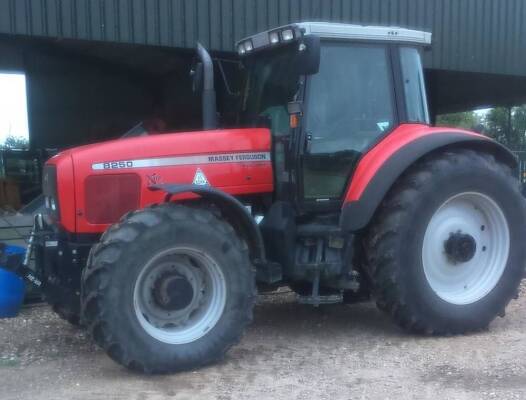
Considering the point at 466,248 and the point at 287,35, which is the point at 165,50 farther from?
the point at 466,248

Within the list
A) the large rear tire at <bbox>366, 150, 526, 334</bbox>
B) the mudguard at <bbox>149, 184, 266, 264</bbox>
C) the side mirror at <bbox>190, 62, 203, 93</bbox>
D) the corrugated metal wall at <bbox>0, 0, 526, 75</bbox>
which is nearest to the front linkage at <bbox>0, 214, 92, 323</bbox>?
the mudguard at <bbox>149, 184, 266, 264</bbox>

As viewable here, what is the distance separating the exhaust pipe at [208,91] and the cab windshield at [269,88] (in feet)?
1.13

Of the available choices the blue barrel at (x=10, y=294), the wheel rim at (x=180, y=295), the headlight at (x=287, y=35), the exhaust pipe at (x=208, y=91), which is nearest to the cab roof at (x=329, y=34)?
the headlight at (x=287, y=35)

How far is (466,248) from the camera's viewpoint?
6160 mm

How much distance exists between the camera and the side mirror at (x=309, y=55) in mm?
5402

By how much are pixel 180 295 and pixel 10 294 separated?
237 cm

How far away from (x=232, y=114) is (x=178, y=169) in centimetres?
115

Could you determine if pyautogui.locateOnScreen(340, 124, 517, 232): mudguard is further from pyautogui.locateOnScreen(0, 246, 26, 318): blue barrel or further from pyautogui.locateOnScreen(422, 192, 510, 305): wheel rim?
pyautogui.locateOnScreen(0, 246, 26, 318): blue barrel

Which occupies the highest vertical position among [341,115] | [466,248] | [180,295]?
[341,115]

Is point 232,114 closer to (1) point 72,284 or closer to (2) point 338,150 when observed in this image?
(2) point 338,150

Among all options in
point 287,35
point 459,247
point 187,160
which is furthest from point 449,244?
point 187,160

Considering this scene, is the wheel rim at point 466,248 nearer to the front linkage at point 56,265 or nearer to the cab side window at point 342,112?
the cab side window at point 342,112

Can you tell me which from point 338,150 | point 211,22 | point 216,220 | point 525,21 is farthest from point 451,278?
point 525,21

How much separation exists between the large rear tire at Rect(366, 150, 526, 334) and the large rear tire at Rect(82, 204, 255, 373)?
1.20m
